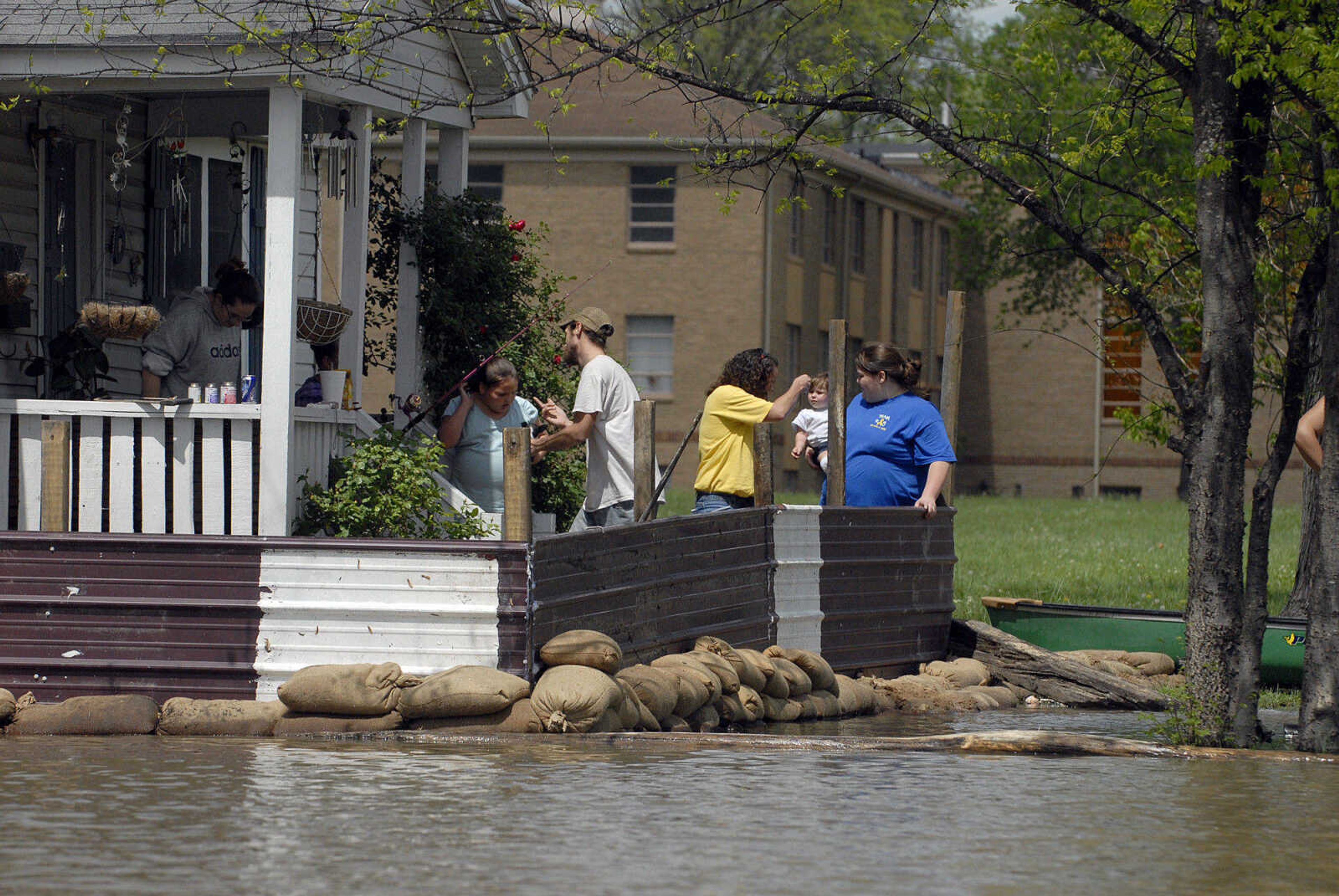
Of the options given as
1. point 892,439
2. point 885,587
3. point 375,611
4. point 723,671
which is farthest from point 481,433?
point 375,611

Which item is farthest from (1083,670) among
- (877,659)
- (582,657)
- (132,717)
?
(132,717)

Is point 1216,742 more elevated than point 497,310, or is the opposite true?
point 497,310

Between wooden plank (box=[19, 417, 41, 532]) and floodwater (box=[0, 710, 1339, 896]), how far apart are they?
2.68 meters

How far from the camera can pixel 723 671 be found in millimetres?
10664

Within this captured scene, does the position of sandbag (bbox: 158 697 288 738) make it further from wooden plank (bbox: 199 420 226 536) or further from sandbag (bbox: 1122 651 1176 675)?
sandbag (bbox: 1122 651 1176 675)

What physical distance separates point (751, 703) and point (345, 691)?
7.87 feet

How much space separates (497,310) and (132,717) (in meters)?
5.65

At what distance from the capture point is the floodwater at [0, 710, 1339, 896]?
241 inches

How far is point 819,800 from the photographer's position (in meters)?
7.73

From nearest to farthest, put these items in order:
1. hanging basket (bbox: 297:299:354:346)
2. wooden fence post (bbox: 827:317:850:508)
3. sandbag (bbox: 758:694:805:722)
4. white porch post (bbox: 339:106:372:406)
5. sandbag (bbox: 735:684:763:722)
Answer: sandbag (bbox: 735:684:763:722)
sandbag (bbox: 758:694:805:722)
hanging basket (bbox: 297:299:354:346)
wooden fence post (bbox: 827:317:850:508)
white porch post (bbox: 339:106:372:406)

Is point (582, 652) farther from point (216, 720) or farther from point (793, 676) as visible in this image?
point (793, 676)

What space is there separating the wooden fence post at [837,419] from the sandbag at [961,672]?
4.05 ft

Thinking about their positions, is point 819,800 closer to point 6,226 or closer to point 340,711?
point 340,711

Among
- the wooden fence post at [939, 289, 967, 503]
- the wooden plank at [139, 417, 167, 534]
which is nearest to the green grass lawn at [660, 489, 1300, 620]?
the wooden fence post at [939, 289, 967, 503]
